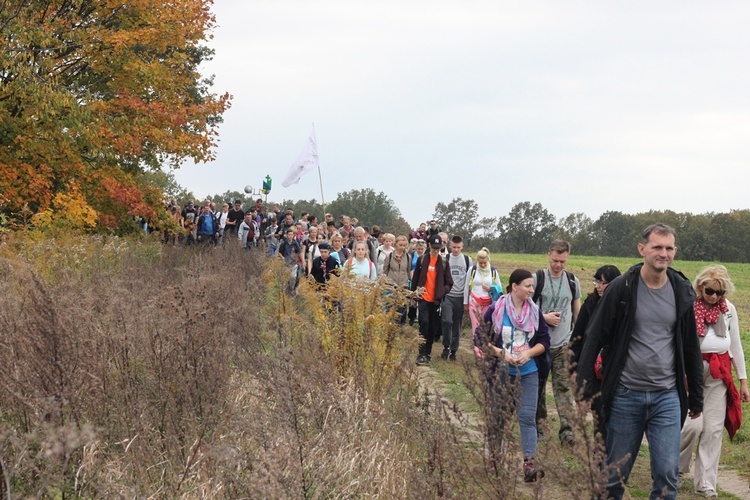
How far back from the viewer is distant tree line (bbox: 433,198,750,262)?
9269 cm

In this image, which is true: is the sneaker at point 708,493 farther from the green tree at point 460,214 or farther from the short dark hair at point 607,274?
the green tree at point 460,214

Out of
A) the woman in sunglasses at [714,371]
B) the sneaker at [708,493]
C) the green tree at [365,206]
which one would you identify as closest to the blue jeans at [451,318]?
the woman in sunglasses at [714,371]

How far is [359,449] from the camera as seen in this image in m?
5.76

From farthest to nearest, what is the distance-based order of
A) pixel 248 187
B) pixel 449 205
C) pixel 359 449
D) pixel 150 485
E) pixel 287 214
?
pixel 449 205 < pixel 248 187 < pixel 287 214 < pixel 359 449 < pixel 150 485

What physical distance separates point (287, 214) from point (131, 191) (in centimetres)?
417

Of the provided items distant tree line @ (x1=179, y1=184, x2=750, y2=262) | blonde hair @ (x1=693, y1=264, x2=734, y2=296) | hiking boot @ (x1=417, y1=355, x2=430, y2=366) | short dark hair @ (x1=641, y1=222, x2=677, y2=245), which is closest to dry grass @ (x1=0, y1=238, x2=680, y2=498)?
short dark hair @ (x1=641, y1=222, x2=677, y2=245)

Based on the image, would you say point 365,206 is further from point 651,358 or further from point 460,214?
point 651,358

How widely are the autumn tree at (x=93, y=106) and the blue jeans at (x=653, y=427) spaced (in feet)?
41.8

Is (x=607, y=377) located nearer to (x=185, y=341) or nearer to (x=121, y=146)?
(x=185, y=341)

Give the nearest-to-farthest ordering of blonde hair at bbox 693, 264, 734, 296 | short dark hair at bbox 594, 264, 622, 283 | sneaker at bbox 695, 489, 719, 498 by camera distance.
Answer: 1. blonde hair at bbox 693, 264, 734, 296
2. sneaker at bbox 695, 489, 719, 498
3. short dark hair at bbox 594, 264, 622, 283

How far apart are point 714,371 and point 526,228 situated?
123296 mm

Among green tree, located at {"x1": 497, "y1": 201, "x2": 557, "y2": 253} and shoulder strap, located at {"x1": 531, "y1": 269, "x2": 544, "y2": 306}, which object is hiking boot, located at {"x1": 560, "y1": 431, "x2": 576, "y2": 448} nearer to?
shoulder strap, located at {"x1": 531, "y1": 269, "x2": 544, "y2": 306}

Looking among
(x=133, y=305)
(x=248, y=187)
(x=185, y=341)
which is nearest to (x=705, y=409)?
(x=185, y=341)

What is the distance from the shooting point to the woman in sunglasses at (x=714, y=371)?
273 inches
